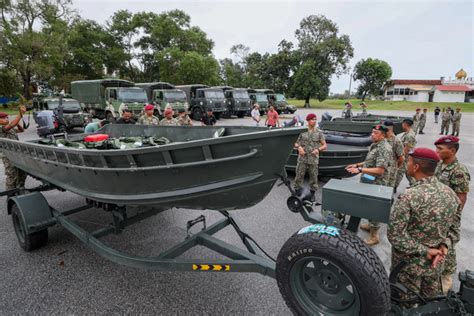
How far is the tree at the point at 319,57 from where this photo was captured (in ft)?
129

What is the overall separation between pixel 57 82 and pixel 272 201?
37868 mm

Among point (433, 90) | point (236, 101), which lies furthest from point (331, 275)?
point (433, 90)

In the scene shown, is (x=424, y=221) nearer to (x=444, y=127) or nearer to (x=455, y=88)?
(x=444, y=127)

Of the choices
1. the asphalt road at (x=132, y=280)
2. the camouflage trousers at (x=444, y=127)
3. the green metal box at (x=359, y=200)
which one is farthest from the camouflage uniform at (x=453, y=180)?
the camouflage trousers at (x=444, y=127)

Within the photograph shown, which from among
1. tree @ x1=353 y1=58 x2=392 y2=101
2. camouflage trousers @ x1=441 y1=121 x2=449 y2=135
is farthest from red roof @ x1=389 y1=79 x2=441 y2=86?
camouflage trousers @ x1=441 y1=121 x2=449 y2=135

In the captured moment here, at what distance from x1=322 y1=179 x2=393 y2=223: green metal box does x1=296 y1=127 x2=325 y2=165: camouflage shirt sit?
3.38 m

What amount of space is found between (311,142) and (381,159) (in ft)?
5.42

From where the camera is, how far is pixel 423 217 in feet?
6.31

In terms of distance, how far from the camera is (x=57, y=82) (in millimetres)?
33969

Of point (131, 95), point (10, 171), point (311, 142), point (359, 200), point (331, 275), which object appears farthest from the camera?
point (131, 95)

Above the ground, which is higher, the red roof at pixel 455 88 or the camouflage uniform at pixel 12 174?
the red roof at pixel 455 88

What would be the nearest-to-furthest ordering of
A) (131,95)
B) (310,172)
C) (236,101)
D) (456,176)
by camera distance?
(456,176) < (310,172) < (131,95) < (236,101)

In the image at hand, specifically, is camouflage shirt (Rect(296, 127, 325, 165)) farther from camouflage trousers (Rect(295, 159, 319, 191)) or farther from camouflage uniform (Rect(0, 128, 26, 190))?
camouflage uniform (Rect(0, 128, 26, 190))

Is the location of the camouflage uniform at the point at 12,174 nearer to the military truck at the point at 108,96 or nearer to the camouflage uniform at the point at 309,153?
the camouflage uniform at the point at 309,153
